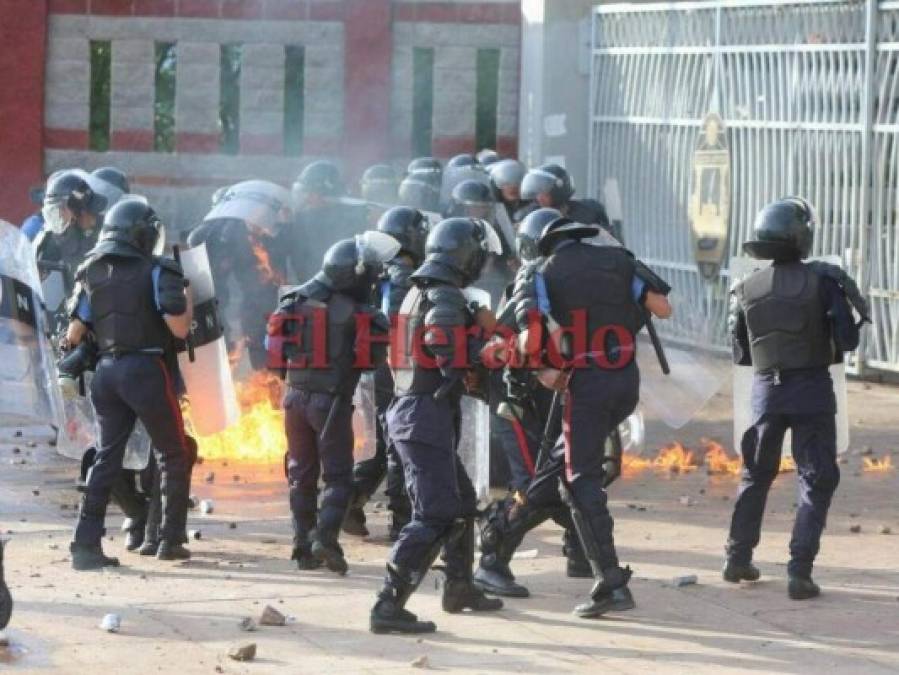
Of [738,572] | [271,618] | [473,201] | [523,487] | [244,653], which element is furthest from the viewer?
[473,201]

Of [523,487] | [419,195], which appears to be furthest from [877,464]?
[523,487]

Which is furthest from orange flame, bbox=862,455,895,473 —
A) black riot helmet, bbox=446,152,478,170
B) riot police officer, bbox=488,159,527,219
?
black riot helmet, bbox=446,152,478,170

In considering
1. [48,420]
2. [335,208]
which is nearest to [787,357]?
[48,420]

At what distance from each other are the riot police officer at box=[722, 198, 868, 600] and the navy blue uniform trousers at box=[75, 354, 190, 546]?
2648mm

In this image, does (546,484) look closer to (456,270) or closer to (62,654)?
(456,270)

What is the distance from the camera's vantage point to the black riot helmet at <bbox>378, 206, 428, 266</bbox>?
10219 millimetres

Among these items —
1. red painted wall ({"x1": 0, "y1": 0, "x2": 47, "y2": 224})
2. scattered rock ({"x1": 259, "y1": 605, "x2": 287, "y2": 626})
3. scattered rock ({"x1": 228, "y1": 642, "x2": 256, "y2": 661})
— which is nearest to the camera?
scattered rock ({"x1": 228, "y1": 642, "x2": 256, "y2": 661})

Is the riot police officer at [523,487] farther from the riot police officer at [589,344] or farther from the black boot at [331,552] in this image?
the black boot at [331,552]

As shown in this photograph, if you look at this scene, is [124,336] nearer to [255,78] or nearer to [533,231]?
[533,231]

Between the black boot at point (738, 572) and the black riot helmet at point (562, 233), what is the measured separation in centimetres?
166

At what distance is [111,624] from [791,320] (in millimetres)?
3218

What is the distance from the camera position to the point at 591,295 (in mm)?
8641

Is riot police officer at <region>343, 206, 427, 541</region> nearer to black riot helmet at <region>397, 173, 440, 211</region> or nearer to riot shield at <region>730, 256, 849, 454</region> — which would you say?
riot shield at <region>730, 256, 849, 454</region>

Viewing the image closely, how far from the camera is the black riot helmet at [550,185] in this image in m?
11.9
